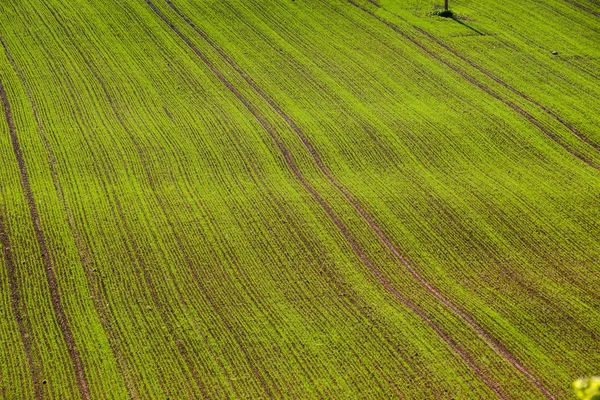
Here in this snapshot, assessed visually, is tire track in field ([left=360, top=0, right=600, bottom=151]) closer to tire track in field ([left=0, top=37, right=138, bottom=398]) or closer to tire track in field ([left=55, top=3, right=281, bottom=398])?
tire track in field ([left=55, top=3, right=281, bottom=398])

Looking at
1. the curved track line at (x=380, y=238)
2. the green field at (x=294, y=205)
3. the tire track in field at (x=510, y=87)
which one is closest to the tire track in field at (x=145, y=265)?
the green field at (x=294, y=205)

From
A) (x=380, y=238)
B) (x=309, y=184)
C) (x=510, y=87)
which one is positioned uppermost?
(x=510, y=87)

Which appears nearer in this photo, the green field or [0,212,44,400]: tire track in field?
[0,212,44,400]: tire track in field

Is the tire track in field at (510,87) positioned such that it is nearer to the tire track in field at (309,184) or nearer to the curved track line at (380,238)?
the curved track line at (380,238)

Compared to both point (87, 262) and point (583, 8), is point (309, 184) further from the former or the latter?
point (583, 8)

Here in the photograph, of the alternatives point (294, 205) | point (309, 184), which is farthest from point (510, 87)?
point (294, 205)

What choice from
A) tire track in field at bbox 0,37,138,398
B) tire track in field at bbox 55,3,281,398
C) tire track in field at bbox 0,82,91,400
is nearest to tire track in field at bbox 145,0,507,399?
tire track in field at bbox 55,3,281,398

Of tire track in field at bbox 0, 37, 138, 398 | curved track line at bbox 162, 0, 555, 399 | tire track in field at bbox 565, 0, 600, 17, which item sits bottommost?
curved track line at bbox 162, 0, 555, 399
